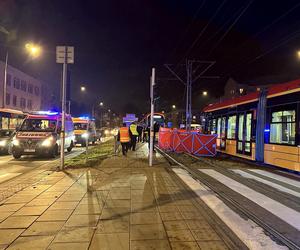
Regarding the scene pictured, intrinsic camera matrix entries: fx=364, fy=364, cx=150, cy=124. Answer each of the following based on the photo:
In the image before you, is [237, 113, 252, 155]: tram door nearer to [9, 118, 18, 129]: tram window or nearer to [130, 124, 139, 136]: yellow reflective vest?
[130, 124, 139, 136]: yellow reflective vest

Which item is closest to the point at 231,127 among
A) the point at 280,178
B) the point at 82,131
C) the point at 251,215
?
the point at 280,178

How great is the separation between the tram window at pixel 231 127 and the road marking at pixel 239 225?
397 inches

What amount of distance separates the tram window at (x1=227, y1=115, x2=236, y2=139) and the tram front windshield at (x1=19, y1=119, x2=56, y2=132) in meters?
9.09

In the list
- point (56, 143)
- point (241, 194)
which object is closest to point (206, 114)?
point (56, 143)

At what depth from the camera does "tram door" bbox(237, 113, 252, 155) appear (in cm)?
1619

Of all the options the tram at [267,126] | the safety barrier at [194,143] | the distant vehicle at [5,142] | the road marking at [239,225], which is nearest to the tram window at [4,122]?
the distant vehicle at [5,142]

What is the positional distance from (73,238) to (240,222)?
2.74m

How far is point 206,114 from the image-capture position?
2414 cm

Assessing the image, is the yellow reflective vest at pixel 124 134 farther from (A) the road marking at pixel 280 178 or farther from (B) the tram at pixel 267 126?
(A) the road marking at pixel 280 178

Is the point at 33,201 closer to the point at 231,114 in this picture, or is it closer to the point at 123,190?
the point at 123,190

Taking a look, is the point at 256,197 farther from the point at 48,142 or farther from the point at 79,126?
the point at 79,126

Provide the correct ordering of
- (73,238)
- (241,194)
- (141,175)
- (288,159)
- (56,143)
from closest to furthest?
1. (73,238)
2. (241,194)
3. (141,175)
4. (288,159)
5. (56,143)

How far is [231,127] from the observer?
18.8 metres

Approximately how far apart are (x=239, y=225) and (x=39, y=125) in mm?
14780
